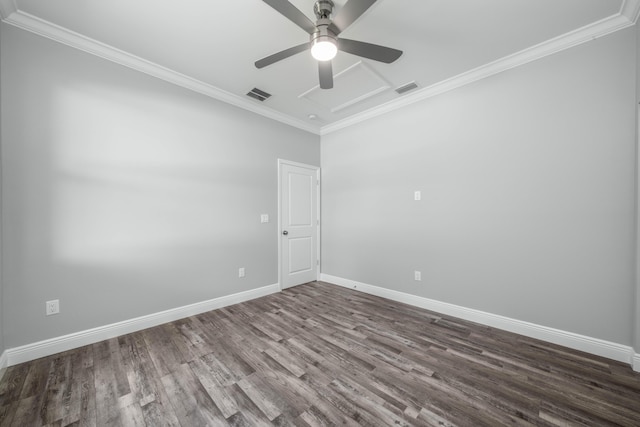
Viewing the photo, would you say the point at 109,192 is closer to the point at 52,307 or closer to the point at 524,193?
the point at 52,307

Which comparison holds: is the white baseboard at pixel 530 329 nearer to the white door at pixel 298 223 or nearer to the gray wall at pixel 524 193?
the gray wall at pixel 524 193

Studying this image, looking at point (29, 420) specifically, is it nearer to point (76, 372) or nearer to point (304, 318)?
point (76, 372)

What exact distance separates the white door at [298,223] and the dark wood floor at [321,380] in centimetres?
145

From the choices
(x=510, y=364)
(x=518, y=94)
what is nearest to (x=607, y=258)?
(x=510, y=364)

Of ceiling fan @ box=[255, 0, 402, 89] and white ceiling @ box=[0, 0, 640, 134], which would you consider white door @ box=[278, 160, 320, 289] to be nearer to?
white ceiling @ box=[0, 0, 640, 134]

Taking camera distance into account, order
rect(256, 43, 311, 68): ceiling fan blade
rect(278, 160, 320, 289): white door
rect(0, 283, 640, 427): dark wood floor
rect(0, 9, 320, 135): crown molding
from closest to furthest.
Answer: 1. rect(0, 283, 640, 427): dark wood floor
2. rect(256, 43, 311, 68): ceiling fan blade
3. rect(0, 9, 320, 135): crown molding
4. rect(278, 160, 320, 289): white door

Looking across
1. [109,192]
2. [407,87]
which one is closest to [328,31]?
[407,87]

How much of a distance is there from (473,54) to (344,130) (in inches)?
79.2

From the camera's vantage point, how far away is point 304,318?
9.15 feet

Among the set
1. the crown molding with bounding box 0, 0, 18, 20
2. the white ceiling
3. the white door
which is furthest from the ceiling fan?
the white door

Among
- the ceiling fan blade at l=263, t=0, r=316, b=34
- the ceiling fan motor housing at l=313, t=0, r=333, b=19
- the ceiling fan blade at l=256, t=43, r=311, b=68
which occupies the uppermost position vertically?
the ceiling fan motor housing at l=313, t=0, r=333, b=19

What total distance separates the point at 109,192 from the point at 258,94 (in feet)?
6.68

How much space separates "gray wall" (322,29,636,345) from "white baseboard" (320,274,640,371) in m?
0.06

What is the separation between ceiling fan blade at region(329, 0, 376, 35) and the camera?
4.80 feet
